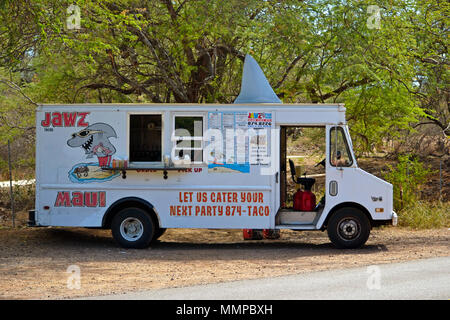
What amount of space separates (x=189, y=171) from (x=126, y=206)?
56.7 inches

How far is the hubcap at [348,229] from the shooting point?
1229 centimetres

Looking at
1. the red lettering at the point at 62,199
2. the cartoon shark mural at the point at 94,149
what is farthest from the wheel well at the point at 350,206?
the red lettering at the point at 62,199

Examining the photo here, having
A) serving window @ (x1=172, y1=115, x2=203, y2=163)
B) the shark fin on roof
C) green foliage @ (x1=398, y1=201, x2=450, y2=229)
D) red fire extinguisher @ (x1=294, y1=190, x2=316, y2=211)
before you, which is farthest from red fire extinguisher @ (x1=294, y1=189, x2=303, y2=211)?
green foliage @ (x1=398, y1=201, x2=450, y2=229)

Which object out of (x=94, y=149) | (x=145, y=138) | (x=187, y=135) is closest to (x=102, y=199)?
(x=94, y=149)

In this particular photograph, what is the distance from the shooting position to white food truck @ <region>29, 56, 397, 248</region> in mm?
12227

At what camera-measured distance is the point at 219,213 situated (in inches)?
483

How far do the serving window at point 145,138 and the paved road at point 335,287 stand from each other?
420 cm

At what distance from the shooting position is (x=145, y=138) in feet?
40.8

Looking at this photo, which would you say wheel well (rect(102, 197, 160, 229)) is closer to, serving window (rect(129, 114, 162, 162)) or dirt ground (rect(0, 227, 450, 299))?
dirt ground (rect(0, 227, 450, 299))

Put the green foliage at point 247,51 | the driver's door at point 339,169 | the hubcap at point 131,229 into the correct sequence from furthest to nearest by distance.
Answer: the green foliage at point 247,51 → the hubcap at point 131,229 → the driver's door at point 339,169

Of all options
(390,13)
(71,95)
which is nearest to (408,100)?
(390,13)

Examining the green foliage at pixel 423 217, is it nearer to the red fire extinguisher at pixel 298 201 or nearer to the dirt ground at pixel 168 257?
the dirt ground at pixel 168 257
